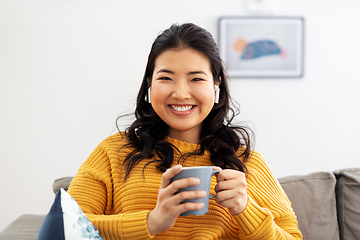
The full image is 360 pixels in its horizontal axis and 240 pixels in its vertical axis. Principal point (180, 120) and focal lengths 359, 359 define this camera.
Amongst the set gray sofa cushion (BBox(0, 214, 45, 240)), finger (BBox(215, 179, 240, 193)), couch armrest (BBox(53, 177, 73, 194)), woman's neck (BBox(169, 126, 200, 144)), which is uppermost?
woman's neck (BBox(169, 126, 200, 144))

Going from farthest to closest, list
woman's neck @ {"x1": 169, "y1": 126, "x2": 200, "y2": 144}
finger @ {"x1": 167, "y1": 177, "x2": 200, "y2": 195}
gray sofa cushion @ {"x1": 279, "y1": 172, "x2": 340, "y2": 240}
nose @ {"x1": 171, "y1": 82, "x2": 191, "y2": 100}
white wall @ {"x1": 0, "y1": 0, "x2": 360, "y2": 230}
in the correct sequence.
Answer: white wall @ {"x1": 0, "y1": 0, "x2": 360, "y2": 230}, gray sofa cushion @ {"x1": 279, "y1": 172, "x2": 340, "y2": 240}, woman's neck @ {"x1": 169, "y1": 126, "x2": 200, "y2": 144}, nose @ {"x1": 171, "y1": 82, "x2": 191, "y2": 100}, finger @ {"x1": 167, "y1": 177, "x2": 200, "y2": 195}

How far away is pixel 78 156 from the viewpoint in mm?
2721

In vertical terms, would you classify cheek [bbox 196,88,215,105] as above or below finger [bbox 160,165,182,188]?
above

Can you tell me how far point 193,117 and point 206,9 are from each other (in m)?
1.71

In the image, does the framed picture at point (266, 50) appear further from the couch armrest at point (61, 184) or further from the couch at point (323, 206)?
the couch armrest at point (61, 184)

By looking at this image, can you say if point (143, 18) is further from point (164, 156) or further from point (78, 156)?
point (164, 156)

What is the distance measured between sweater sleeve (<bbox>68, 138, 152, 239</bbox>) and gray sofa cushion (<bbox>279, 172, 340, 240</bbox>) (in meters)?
0.79

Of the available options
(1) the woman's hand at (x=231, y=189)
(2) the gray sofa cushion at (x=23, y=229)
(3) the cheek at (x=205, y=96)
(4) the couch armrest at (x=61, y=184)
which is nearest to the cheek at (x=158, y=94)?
(3) the cheek at (x=205, y=96)

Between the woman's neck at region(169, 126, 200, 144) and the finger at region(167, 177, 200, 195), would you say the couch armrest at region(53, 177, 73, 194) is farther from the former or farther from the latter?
the finger at region(167, 177, 200, 195)

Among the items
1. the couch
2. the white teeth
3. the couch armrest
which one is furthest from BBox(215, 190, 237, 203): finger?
the couch armrest

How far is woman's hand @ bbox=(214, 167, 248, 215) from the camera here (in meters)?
0.96

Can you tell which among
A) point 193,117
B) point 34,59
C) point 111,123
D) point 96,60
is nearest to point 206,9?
point 96,60

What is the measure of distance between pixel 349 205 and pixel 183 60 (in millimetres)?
1010

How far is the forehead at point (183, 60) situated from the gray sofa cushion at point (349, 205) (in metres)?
0.88
